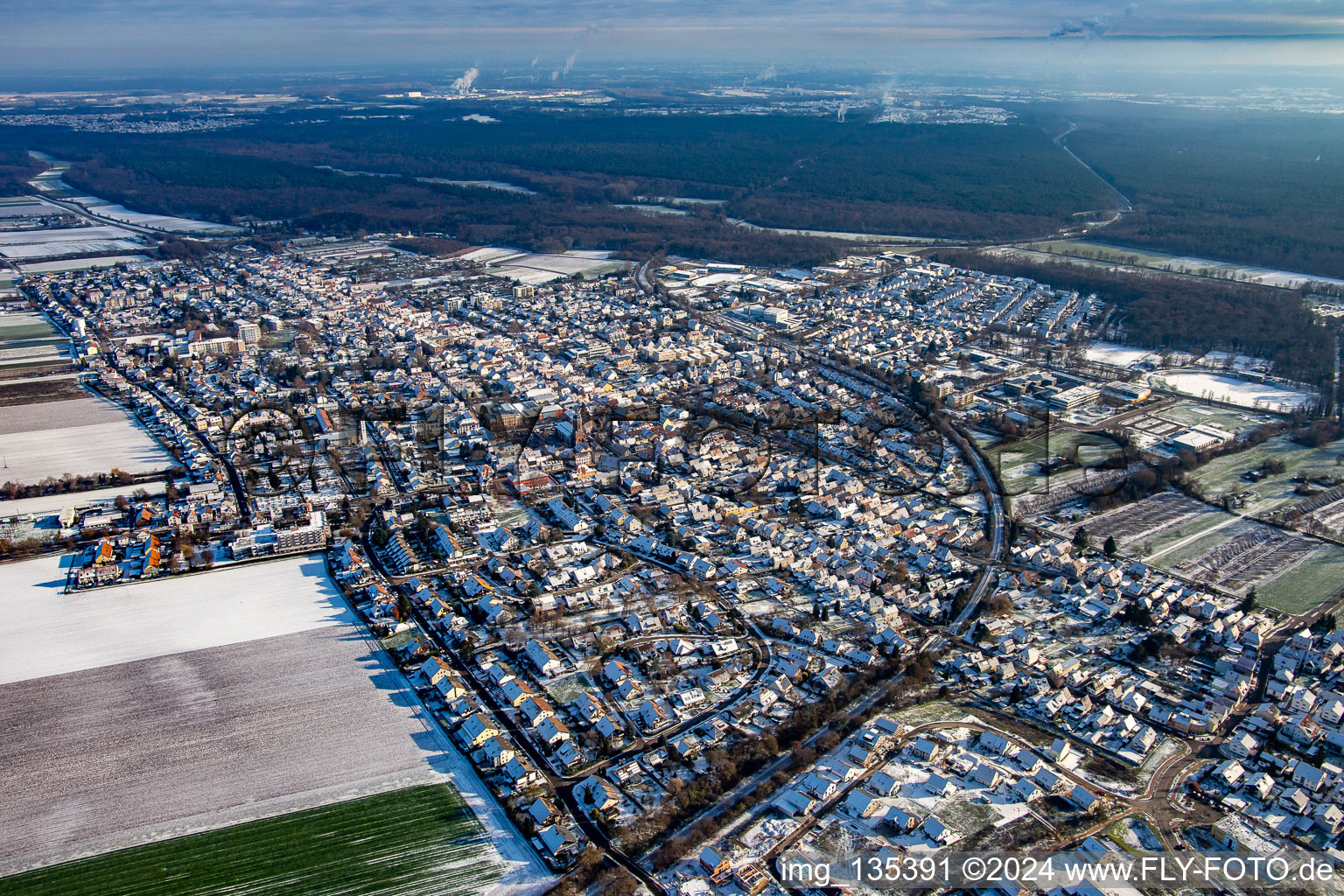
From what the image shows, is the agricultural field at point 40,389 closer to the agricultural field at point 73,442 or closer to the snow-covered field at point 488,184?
the agricultural field at point 73,442

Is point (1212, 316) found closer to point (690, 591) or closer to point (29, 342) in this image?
point (690, 591)

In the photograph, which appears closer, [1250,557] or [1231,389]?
[1250,557]

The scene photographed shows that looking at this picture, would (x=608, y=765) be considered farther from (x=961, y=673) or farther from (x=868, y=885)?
(x=961, y=673)

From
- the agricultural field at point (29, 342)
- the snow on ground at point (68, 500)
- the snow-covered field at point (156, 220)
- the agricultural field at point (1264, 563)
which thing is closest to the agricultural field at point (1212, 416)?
the agricultural field at point (1264, 563)

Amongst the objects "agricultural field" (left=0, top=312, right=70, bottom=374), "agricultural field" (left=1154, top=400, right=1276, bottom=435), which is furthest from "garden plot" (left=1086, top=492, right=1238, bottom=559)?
"agricultural field" (left=0, top=312, right=70, bottom=374)

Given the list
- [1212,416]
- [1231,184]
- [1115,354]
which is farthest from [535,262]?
[1231,184]

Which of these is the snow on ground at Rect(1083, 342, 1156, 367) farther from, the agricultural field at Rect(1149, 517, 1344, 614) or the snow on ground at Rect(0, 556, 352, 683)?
the snow on ground at Rect(0, 556, 352, 683)
